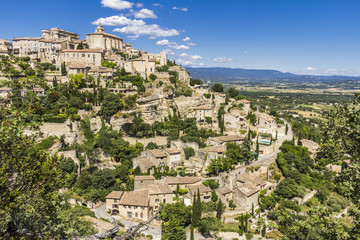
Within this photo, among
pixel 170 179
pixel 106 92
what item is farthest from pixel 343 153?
pixel 106 92

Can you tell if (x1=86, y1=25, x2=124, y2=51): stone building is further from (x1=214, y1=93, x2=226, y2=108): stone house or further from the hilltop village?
(x1=214, y1=93, x2=226, y2=108): stone house

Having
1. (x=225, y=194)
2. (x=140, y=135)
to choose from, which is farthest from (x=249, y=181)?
(x=140, y=135)

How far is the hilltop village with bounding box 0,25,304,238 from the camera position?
1220 inches

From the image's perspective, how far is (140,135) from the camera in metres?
40.8

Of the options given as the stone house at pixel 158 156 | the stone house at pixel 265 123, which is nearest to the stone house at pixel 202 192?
the stone house at pixel 158 156

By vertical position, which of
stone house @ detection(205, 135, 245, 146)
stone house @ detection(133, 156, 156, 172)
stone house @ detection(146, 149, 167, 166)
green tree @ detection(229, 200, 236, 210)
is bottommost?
green tree @ detection(229, 200, 236, 210)

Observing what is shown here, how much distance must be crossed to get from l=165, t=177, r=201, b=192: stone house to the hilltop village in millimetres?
144

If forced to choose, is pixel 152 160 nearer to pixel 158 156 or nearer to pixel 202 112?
pixel 158 156

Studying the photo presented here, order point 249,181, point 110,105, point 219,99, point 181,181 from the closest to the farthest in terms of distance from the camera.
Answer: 1. point 181,181
2. point 249,181
3. point 110,105
4. point 219,99

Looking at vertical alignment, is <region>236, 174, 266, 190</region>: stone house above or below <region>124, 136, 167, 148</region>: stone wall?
below

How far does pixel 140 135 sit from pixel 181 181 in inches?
503

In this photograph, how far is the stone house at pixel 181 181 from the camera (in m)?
31.8

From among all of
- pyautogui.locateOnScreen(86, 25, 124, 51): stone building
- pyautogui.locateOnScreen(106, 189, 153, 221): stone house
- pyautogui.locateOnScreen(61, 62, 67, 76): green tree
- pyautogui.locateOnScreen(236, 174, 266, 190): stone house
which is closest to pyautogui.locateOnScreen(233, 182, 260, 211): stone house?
pyautogui.locateOnScreen(236, 174, 266, 190): stone house

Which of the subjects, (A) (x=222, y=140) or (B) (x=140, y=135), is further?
(B) (x=140, y=135)
